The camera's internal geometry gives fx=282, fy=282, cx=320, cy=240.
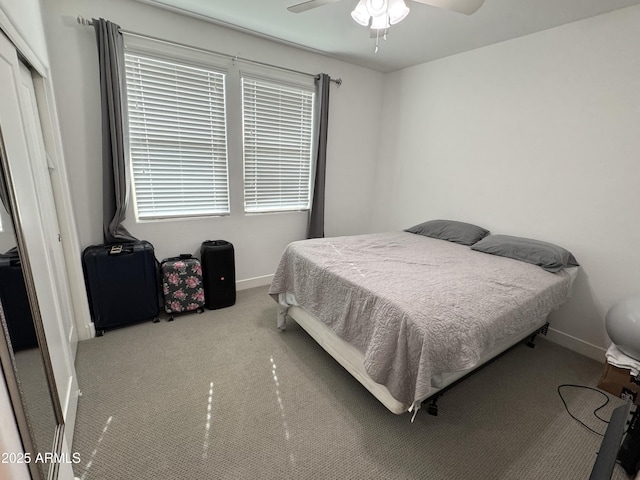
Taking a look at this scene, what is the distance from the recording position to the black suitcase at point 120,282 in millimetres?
2299

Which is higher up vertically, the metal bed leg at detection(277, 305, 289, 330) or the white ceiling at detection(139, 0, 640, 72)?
the white ceiling at detection(139, 0, 640, 72)

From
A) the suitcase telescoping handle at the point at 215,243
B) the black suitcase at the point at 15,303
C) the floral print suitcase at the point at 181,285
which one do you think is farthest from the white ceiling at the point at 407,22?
the black suitcase at the point at 15,303

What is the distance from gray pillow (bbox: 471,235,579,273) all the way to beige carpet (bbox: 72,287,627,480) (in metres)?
0.80

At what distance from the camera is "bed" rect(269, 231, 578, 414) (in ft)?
4.60

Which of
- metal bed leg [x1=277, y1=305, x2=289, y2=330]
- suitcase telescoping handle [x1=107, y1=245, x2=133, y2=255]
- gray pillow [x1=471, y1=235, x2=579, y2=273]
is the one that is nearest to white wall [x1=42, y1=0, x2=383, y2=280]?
suitcase telescoping handle [x1=107, y1=245, x2=133, y2=255]

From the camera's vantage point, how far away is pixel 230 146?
295 cm

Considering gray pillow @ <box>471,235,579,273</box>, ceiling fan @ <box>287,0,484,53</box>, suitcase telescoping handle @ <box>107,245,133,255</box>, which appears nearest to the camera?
ceiling fan @ <box>287,0,484,53</box>

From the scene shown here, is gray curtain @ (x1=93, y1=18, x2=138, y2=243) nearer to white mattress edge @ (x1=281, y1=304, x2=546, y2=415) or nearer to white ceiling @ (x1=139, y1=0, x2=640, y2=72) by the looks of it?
white ceiling @ (x1=139, y1=0, x2=640, y2=72)

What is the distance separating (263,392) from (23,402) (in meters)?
1.28

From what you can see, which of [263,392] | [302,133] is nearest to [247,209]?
[302,133]

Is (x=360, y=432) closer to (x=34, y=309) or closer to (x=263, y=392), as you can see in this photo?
(x=263, y=392)

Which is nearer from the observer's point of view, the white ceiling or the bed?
the bed

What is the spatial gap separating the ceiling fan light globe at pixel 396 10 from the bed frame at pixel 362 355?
1991 mm

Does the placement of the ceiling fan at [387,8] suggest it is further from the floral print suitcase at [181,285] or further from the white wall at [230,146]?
the floral print suitcase at [181,285]
